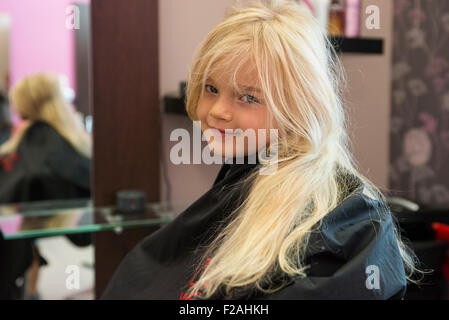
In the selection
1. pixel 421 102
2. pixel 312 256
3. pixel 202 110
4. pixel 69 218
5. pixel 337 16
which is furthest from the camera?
pixel 421 102

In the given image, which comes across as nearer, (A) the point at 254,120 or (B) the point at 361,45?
(A) the point at 254,120

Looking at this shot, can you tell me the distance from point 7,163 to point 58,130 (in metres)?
0.18

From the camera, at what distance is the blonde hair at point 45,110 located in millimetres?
1634

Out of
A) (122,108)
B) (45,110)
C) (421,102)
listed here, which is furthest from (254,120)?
(421,102)

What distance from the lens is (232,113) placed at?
810 mm

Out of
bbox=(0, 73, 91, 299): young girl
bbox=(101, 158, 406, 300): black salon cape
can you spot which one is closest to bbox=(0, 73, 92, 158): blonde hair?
bbox=(0, 73, 91, 299): young girl

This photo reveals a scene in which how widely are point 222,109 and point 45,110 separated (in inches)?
40.7

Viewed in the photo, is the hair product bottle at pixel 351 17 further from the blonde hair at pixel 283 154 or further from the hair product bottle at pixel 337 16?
the blonde hair at pixel 283 154

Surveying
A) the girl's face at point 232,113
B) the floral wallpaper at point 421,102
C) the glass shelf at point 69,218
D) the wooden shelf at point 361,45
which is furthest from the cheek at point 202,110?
the floral wallpaper at point 421,102

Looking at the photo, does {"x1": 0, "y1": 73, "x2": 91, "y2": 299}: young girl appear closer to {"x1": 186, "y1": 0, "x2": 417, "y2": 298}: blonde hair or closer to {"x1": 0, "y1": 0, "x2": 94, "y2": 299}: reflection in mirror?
{"x1": 0, "y1": 0, "x2": 94, "y2": 299}: reflection in mirror

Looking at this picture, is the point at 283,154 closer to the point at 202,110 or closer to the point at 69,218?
the point at 202,110

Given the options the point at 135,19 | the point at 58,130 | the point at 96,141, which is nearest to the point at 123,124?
the point at 96,141

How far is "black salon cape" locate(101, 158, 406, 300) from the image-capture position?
71 centimetres

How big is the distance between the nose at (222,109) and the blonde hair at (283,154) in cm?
5
